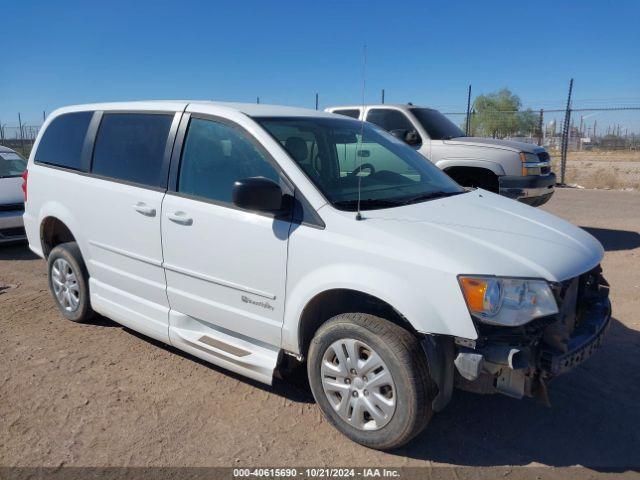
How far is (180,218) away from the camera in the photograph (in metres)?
3.58

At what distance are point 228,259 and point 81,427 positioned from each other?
4.22 ft

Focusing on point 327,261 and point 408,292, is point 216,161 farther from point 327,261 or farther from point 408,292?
point 408,292

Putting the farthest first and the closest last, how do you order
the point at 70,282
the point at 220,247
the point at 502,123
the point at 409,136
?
1. the point at 502,123
2. the point at 409,136
3. the point at 70,282
4. the point at 220,247

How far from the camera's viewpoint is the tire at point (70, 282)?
15.0 ft

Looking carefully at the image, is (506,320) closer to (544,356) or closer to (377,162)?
(544,356)

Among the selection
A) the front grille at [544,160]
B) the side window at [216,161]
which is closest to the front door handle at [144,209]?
the side window at [216,161]

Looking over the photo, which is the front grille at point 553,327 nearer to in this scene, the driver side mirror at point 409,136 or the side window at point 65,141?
the side window at point 65,141

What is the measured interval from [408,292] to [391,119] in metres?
6.86

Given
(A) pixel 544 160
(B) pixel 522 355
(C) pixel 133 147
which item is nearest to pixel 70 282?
(C) pixel 133 147

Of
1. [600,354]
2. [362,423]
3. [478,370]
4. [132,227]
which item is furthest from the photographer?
[600,354]

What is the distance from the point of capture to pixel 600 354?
4211 millimetres

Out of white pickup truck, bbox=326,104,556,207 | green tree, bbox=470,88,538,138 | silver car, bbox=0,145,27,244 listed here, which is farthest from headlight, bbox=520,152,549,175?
green tree, bbox=470,88,538,138

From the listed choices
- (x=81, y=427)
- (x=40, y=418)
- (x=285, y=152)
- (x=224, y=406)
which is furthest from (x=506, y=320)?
(x=40, y=418)

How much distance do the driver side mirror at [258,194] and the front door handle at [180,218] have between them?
1.97 ft
